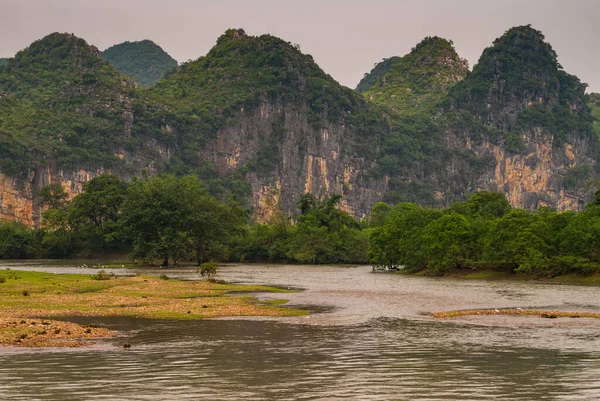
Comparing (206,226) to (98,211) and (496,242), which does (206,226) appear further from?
(496,242)

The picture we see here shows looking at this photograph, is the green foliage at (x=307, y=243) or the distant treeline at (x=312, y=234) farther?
the green foliage at (x=307, y=243)

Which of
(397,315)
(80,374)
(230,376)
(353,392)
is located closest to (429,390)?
(353,392)

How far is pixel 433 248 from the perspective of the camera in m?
93.6

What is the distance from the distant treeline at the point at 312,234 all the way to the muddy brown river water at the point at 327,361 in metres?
43.1

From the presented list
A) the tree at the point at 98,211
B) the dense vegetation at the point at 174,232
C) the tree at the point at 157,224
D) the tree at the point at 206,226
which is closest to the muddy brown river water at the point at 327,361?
the tree at the point at 157,224

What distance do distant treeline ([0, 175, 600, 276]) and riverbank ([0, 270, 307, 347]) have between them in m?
31.8

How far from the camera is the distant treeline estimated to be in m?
86.5

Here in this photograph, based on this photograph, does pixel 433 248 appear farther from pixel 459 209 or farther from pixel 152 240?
pixel 152 240

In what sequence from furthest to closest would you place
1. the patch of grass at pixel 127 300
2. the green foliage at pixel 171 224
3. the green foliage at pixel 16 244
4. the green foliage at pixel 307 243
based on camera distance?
1. the green foliage at pixel 16 244
2. the green foliage at pixel 307 243
3. the green foliage at pixel 171 224
4. the patch of grass at pixel 127 300

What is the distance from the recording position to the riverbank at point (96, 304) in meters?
34.6

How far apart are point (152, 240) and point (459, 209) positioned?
153ft

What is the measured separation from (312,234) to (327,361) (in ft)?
365

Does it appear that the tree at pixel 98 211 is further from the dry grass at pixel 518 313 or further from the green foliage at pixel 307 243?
the dry grass at pixel 518 313

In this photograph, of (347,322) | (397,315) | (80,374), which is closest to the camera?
(80,374)
